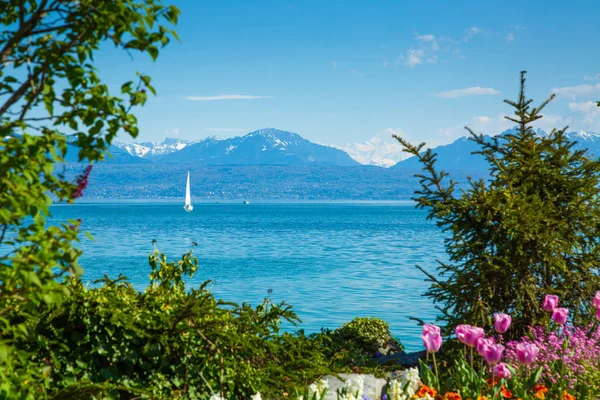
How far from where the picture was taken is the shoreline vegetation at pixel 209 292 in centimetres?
312

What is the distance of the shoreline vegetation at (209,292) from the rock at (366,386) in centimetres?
10

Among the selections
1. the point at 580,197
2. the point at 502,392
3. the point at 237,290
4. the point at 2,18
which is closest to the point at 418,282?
the point at 237,290

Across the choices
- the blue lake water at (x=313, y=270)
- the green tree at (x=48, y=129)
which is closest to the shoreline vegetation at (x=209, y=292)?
the green tree at (x=48, y=129)

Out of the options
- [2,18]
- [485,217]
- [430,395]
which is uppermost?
[2,18]

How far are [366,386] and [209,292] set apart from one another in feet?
5.12

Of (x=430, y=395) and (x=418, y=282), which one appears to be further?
(x=418, y=282)

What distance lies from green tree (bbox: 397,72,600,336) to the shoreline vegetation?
21 millimetres

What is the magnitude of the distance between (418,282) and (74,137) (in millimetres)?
26853

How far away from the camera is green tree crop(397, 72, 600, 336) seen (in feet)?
24.6

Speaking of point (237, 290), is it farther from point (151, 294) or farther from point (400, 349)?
point (151, 294)

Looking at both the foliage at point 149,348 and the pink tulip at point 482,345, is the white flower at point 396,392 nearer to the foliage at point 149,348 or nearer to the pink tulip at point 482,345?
the pink tulip at point 482,345

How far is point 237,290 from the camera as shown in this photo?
2716 cm

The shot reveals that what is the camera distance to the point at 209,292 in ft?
17.7

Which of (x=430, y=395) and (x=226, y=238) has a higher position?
(x=430, y=395)
